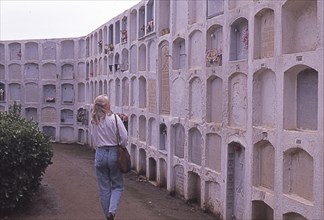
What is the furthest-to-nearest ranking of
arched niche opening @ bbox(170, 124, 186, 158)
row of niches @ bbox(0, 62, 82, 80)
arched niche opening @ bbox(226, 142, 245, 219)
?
row of niches @ bbox(0, 62, 82, 80)
arched niche opening @ bbox(170, 124, 186, 158)
arched niche opening @ bbox(226, 142, 245, 219)

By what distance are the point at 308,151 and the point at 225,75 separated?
1600 mm

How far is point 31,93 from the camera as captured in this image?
13.5 metres

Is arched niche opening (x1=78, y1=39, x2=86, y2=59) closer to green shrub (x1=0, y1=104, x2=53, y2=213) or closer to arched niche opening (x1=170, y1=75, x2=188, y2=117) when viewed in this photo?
arched niche opening (x1=170, y1=75, x2=188, y2=117)

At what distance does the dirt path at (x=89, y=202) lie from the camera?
5109 millimetres

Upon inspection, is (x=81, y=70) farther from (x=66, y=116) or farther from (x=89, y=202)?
(x=89, y=202)

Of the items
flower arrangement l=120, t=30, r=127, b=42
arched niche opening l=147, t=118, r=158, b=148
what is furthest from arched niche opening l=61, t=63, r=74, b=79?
arched niche opening l=147, t=118, r=158, b=148

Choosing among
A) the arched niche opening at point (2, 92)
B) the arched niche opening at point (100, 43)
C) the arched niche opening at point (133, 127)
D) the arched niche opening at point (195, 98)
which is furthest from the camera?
the arched niche opening at point (2, 92)

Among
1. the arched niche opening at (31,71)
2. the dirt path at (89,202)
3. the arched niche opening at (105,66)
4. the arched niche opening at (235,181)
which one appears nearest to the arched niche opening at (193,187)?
the dirt path at (89,202)

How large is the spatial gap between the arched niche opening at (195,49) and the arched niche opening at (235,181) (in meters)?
1.30

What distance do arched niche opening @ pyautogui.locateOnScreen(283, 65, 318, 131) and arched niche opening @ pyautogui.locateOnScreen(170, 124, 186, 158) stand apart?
7.84ft

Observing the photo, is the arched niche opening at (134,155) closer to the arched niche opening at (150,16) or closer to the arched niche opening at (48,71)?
the arched niche opening at (150,16)

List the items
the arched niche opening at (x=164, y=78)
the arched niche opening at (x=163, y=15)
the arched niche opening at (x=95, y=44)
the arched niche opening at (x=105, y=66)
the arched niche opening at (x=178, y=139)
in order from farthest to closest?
Result: the arched niche opening at (x=95, y=44) → the arched niche opening at (x=105, y=66) → the arched niche opening at (x=163, y=15) → the arched niche opening at (x=164, y=78) → the arched niche opening at (x=178, y=139)

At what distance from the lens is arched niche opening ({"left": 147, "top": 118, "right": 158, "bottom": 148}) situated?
720 cm

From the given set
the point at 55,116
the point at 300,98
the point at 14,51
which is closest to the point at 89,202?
the point at 300,98
